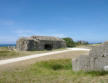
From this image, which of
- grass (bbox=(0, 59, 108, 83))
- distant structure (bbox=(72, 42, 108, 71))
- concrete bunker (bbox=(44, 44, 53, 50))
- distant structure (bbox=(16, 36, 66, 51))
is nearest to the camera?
grass (bbox=(0, 59, 108, 83))

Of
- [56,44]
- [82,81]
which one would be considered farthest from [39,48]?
[82,81]

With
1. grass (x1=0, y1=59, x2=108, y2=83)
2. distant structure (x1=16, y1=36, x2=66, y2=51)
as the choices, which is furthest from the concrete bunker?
grass (x1=0, y1=59, x2=108, y2=83)

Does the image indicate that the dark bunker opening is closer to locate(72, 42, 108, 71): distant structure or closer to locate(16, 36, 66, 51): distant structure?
locate(16, 36, 66, 51): distant structure

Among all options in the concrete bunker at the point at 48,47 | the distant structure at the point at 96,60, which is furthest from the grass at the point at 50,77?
the concrete bunker at the point at 48,47

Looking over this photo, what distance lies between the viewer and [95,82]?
12.5ft

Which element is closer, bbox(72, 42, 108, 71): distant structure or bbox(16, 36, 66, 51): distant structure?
bbox(72, 42, 108, 71): distant structure

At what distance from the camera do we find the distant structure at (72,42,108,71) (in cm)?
559

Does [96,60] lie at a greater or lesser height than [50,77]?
greater

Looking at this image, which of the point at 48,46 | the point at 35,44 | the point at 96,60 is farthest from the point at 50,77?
the point at 48,46

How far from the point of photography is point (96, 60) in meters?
5.88

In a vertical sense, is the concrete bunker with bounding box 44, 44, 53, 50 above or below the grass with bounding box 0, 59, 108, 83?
above

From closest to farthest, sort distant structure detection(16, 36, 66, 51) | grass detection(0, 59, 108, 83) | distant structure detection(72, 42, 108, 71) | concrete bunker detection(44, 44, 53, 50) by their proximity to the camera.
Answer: grass detection(0, 59, 108, 83)
distant structure detection(72, 42, 108, 71)
distant structure detection(16, 36, 66, 51)
concrete bunker detection(44, 44, 53, 50)

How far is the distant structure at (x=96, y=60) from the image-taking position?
559 cm

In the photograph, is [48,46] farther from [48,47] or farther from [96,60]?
[96,60]
